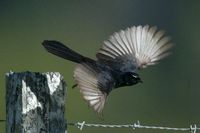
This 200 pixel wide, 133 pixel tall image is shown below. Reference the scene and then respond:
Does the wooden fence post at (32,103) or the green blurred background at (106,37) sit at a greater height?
the green blurred background at (106,37)

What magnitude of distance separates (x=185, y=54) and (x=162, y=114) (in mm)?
5274

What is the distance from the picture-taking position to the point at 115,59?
19.9ft

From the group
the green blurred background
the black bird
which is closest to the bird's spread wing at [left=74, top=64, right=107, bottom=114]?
the black bird

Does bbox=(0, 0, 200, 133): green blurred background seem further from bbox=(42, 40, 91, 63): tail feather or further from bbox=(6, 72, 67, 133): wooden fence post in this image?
bbox=(6, 72, 67, 133): wooden fence post

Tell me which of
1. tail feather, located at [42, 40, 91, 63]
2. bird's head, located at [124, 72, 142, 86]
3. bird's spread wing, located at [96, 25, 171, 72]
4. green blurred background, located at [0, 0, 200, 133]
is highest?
green blurred background, located at [0, 0, 200, 133]

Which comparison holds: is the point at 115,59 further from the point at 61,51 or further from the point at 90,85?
the point at 90,85

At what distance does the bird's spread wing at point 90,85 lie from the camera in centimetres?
521

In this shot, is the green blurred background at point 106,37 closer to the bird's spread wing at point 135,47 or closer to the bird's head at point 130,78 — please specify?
the bird's spread wing at point 135,47

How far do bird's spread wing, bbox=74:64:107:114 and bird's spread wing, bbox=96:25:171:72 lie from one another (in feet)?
2.08

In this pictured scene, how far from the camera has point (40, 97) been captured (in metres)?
4.80

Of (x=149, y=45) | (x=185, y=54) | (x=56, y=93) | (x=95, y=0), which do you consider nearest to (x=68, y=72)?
(x=185, y=54)

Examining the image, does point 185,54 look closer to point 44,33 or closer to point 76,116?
point 44,33

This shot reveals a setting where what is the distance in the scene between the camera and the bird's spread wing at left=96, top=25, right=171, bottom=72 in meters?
6.06

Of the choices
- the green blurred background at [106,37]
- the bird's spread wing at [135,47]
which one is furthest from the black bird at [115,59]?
the green blurred background at [106,37]
